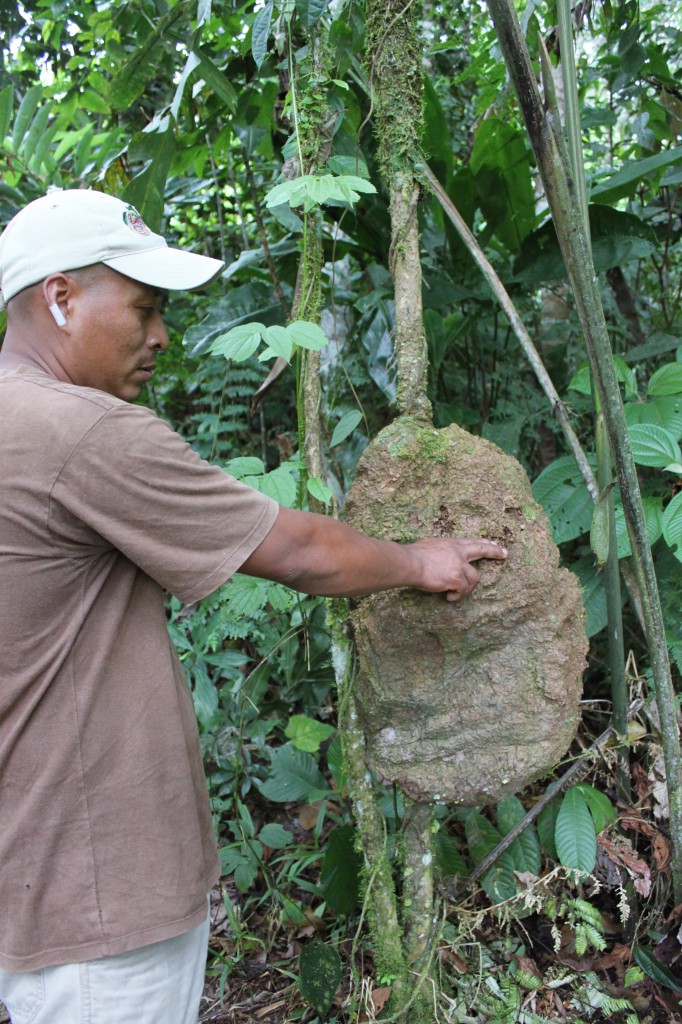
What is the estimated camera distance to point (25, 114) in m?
2.89

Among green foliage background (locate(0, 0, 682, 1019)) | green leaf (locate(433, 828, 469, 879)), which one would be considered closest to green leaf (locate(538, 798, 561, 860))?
green foliage background (locate(0, 0, 682, 1019))

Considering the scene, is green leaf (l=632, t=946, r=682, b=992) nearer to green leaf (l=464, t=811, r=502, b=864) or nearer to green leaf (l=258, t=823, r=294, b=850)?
green leaf (l=464, t=811, r=502, b=864)

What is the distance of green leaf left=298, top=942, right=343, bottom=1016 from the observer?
2027 mm

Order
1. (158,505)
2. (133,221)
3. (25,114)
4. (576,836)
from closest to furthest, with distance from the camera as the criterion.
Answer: (158,505), (133,221), (576,836), (25,114)

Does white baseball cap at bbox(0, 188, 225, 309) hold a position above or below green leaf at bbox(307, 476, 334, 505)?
above

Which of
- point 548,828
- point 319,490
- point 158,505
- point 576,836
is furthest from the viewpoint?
point 548,828

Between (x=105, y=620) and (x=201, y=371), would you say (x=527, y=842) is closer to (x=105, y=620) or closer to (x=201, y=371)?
(x=105, y=620)

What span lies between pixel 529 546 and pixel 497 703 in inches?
14.3

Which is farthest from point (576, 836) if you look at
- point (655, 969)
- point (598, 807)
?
point (655, 969)

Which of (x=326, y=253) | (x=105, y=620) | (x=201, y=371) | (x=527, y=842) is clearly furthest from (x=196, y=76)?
(x=527, y=842)

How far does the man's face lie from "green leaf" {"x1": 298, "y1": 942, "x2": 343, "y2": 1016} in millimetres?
1539

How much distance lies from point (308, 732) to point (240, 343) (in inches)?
47.1

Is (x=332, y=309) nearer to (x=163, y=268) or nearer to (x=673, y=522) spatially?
(x=163, y=268)

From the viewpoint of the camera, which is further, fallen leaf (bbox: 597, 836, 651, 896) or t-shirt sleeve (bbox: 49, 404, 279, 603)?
fallen leaf (bbox: 597, 836, 651, 896)
